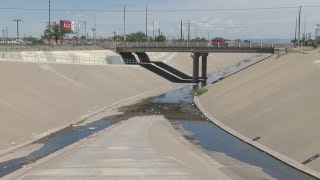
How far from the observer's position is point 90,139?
121 feet

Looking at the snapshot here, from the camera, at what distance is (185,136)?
3994cm

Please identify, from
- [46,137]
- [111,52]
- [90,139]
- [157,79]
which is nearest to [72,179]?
[90,139]

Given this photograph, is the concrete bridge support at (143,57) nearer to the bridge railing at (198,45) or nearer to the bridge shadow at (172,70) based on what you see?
the bridge shadow at (172,70)

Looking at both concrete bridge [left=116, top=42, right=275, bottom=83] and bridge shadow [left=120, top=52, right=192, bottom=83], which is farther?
bridge shadow [left=120, top=52, right=192, bottom=83]

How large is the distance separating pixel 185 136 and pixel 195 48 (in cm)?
5719

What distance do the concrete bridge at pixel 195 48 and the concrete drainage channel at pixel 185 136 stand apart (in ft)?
95.7

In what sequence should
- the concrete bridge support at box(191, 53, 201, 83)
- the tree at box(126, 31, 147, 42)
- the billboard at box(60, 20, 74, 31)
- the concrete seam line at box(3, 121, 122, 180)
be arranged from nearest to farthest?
the concrete seam line at box(3, 121, 122, 180) < the concrete bridge support at box(191, 53, 201, 83) < the billboard at box(60, 20, 74, 31) < the tree at box(126, 31, 147, 42)

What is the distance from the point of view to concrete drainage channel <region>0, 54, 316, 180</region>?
93.6 feet

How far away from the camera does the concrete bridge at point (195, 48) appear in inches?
3573

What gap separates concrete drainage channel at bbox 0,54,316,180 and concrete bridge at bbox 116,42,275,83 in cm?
2915

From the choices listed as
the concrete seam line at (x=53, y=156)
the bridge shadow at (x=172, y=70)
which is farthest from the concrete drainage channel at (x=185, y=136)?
the bridge shadow at (x=172, y=70)

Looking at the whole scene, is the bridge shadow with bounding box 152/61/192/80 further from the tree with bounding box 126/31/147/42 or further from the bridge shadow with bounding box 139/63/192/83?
the tree with bounding box 126/31/147/42

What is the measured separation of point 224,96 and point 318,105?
77.0 ft

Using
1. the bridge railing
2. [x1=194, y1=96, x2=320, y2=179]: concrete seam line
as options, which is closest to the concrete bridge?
the bridge railing
